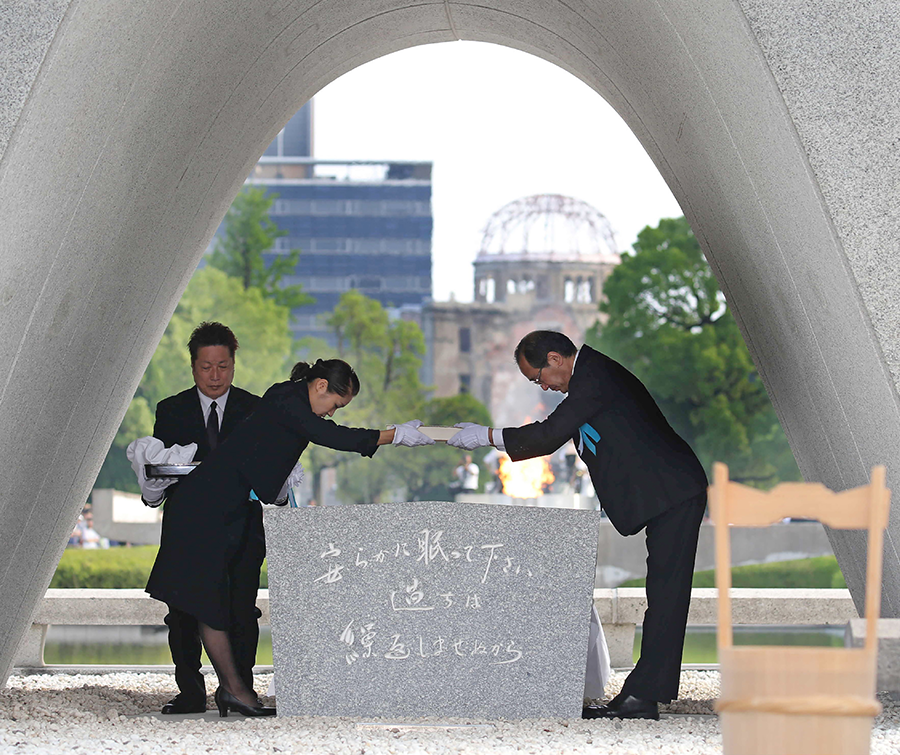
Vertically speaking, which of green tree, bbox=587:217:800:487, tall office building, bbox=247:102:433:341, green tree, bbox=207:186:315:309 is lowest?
green tree, bbox=587:217:800:487

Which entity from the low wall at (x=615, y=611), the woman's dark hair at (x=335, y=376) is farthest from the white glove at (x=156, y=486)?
the low wall at (x=615, y=611)

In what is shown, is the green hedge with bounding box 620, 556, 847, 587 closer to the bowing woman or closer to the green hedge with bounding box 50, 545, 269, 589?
the green hedge with bounding box 50, 545, 269, 589

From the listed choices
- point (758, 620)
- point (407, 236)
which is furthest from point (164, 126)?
point (407, 236)

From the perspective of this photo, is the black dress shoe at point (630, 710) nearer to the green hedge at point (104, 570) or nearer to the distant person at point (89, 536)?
the green hedge at point (104, 570)

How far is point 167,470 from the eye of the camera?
607 cm

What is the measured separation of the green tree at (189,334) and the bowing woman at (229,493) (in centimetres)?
2509

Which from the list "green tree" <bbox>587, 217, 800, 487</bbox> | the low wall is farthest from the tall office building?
the low wall

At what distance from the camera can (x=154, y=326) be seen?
7.32 meters

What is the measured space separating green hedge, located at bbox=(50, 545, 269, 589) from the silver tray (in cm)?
1259

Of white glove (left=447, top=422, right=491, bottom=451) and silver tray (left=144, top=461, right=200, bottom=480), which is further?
silver tray (left=144, top=461, right=200, bottom=480)

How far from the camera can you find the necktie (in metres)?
6.29

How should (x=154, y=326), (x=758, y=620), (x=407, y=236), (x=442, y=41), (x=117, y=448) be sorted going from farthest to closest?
(x=407, y=236) < (x=117, y=448) < (x=758, y=620) < (x=442, y=41) < (x=154, y=326)

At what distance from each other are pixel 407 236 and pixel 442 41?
74518 mm

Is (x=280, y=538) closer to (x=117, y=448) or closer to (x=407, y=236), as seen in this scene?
(x=117, y=448)
